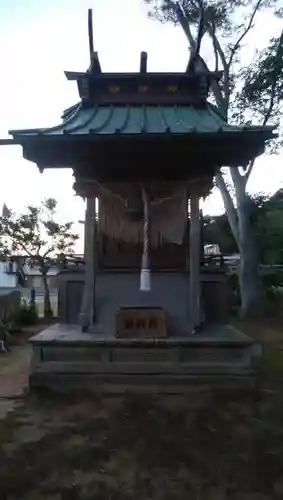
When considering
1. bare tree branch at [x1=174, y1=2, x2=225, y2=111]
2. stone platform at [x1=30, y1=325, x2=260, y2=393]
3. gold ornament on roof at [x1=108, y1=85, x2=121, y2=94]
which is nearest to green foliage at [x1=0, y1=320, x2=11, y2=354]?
stone platform at [x1=30, y1=325, x2=260, y2=393]

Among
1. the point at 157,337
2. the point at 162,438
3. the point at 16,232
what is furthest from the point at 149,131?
the point at 16,232

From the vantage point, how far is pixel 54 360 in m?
5.81

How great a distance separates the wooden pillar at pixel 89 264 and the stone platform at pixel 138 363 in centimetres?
69

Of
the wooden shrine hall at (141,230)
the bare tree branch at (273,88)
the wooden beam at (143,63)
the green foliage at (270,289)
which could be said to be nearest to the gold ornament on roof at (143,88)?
the wooden shrine hall at (141,230)

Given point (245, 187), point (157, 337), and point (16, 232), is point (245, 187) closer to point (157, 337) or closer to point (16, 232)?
point (16, 232)

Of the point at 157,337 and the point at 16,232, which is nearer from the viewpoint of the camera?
the point at 157,337

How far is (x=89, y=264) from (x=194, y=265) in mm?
1238

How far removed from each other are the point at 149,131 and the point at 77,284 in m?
2.46

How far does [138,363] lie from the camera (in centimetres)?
574

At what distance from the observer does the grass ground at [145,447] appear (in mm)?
3043

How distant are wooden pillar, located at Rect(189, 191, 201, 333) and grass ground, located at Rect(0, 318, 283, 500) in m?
1.19

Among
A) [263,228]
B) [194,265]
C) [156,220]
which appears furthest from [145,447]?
[263,228]

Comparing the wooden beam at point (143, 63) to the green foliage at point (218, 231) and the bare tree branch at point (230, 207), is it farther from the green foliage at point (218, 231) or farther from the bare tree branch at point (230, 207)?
the green foliage at point (218, 231)

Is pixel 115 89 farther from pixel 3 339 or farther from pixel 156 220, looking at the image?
pixel 3 339
